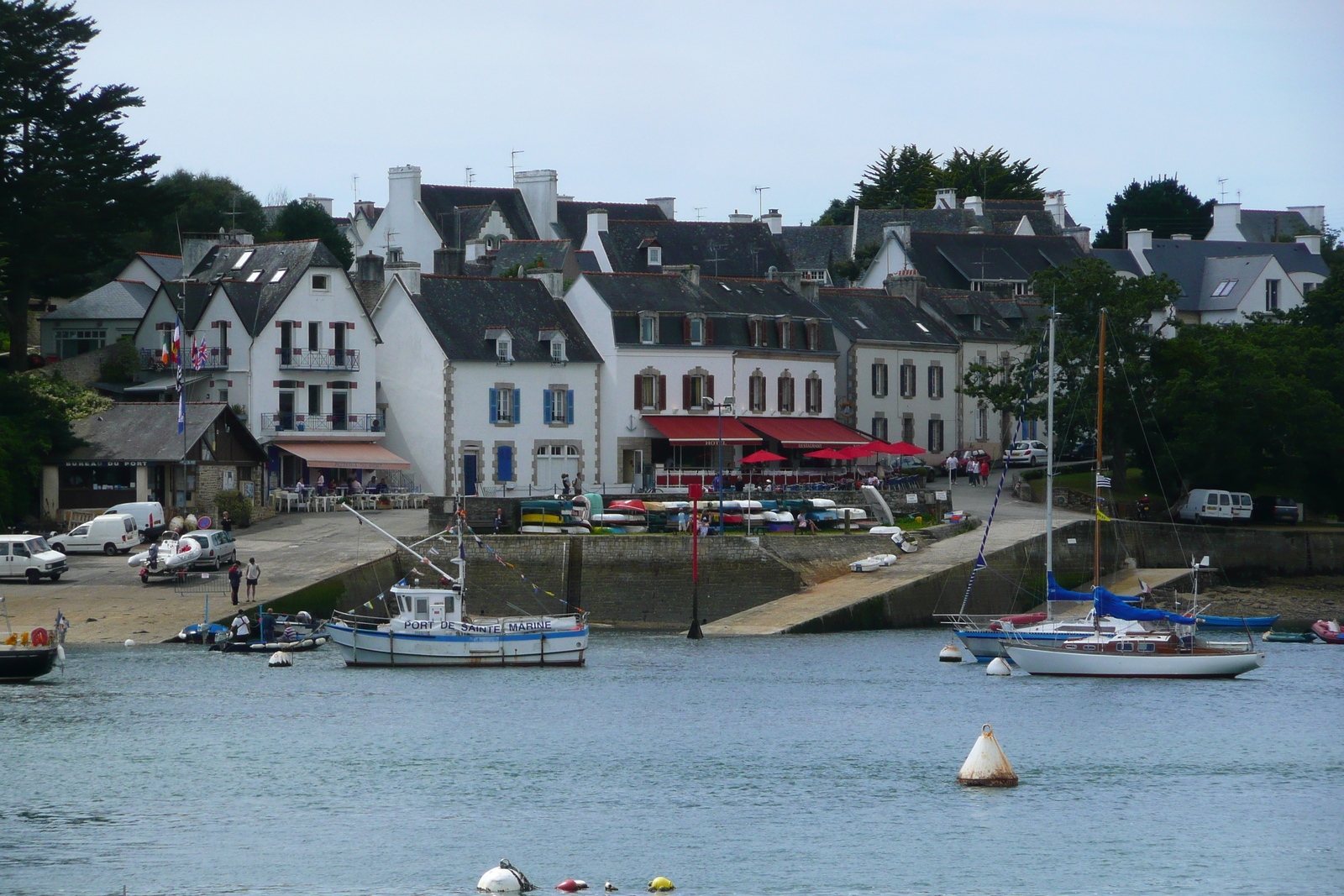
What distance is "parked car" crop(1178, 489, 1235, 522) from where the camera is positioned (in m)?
72.2

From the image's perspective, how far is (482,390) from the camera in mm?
77250

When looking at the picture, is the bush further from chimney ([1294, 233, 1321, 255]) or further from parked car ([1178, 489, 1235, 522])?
chimney ([1294, 233, 1321, 255])

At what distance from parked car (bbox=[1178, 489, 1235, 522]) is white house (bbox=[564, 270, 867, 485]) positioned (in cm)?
1549

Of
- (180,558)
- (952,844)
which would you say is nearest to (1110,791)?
(952,844)

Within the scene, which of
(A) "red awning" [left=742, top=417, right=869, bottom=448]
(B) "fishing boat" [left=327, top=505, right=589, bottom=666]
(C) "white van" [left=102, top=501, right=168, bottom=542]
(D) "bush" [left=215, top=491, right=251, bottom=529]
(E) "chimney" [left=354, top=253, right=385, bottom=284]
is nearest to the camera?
(B) "fishing boat" [left=327, top=505, right=589, bottom=666]

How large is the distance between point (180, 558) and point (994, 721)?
91.5 ft

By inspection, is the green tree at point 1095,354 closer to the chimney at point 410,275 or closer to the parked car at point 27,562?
the chimney at point 410,275

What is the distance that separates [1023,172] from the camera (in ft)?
436

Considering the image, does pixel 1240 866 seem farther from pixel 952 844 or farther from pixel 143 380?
pixel 143 380

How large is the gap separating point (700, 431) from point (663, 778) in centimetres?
4207

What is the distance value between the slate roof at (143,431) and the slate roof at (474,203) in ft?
114

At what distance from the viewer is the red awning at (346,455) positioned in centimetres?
7419

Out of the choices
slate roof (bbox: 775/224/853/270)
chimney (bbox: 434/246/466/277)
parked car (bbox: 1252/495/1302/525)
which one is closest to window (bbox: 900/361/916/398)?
parked car (bbox: 1252/495/1302/525)

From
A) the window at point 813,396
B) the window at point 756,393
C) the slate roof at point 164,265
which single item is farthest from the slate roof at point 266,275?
the window at point 813,396
